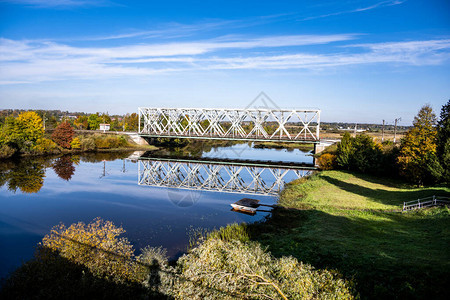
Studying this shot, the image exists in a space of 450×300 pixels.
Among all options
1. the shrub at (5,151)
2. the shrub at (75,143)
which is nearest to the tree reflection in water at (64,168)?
the shrub at (5,151)

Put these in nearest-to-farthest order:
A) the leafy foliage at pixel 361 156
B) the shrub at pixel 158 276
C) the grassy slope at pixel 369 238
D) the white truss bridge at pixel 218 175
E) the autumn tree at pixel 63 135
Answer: the grassy slope at pixel 369 238 < the shrub at pixel 158 276 < the white truss bridge at pixel 218 175 < the leafy foliage at pixel 361 156 < the autumn tree at pixel 63 135

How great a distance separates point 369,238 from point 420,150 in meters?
26.6

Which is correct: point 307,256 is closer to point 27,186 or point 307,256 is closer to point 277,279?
point 277,279

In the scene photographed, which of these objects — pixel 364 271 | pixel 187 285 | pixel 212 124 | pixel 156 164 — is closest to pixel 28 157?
pixel 156 164

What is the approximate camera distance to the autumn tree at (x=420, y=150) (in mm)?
35156

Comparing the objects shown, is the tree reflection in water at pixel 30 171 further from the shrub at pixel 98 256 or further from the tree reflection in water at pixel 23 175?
the shrub at pixel 98 256

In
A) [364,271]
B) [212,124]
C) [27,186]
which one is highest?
[212,124]

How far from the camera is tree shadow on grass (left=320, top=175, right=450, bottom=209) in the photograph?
28.0 m

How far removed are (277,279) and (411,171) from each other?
110ft

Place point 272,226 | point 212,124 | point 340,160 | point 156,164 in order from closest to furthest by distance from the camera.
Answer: point 272,226, point 340,160, point 156,164, point 212,124

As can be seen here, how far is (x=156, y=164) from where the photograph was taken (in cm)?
5794

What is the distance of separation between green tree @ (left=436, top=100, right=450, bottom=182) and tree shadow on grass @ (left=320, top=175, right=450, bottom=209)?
166 inches

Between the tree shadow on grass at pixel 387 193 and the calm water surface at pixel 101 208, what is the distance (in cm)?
916

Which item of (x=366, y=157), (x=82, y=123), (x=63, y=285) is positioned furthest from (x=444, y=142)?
(x=82, y=123)
